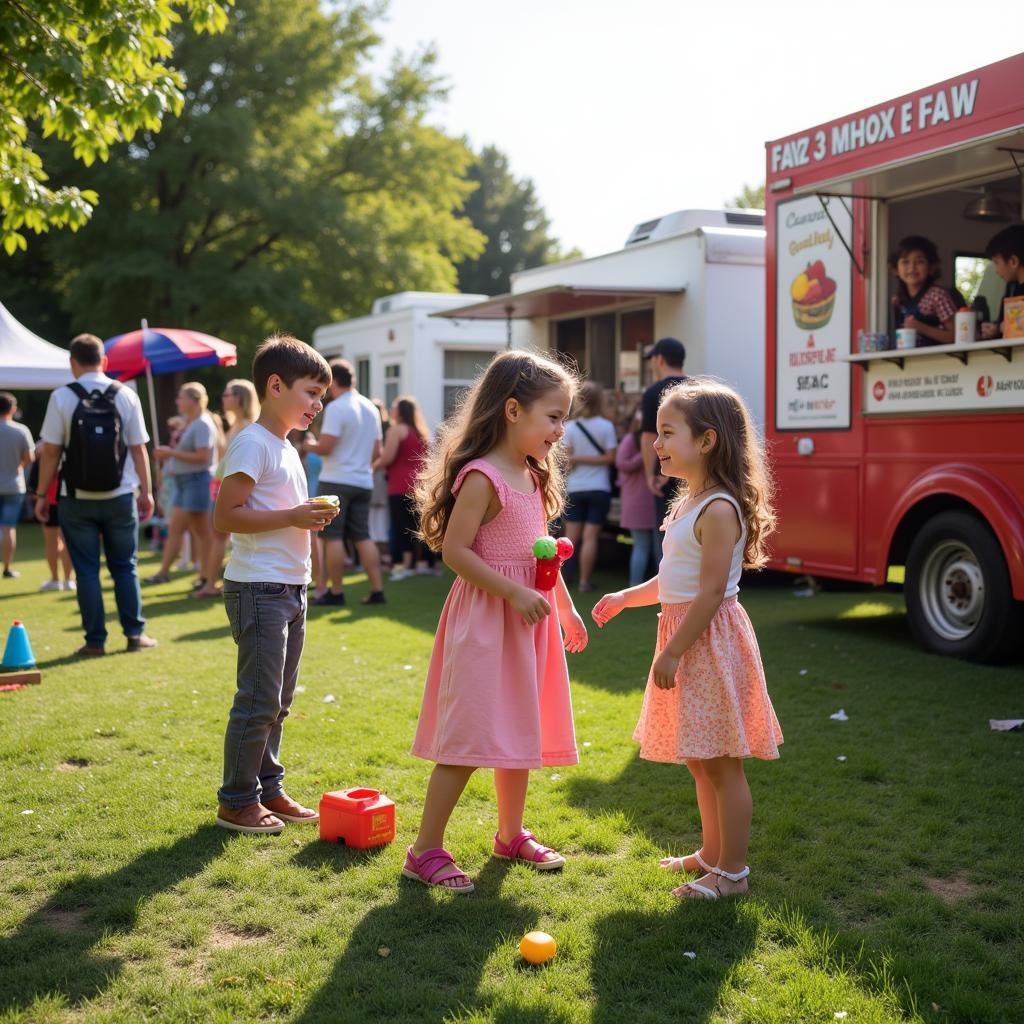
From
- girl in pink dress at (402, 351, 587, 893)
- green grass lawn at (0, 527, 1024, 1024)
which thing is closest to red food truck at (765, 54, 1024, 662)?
green grass lawn at (0, 527, 1024, 1024)

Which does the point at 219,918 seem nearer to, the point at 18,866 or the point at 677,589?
the point at 18,866

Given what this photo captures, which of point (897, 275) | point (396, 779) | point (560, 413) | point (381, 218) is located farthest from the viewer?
point (381, 218)

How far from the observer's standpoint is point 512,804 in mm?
4004

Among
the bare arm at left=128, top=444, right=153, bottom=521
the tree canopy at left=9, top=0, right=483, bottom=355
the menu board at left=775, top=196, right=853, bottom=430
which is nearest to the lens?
the bare arm at left=128, top=444, right=153, bottom=521

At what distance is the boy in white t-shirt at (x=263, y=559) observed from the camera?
4.22m

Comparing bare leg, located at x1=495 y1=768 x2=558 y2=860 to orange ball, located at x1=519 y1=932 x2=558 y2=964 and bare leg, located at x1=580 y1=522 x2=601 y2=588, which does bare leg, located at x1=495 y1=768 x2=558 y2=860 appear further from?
bare leg, located at x1=580 y1=522 x2=601 y2=588

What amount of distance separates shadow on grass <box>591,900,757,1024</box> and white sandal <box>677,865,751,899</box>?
5cm

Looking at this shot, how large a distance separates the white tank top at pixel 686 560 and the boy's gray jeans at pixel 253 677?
1461 millimetres

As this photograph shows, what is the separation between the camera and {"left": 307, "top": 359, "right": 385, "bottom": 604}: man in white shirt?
9.58m

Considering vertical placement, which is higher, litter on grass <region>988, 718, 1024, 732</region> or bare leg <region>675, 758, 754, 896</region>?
bare leg <region>675, 758, 754, 896</region>

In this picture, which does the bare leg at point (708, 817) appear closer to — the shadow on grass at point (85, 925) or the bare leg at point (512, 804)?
the bare leg at point (512, 804)

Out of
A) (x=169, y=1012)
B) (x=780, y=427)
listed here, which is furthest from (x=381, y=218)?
(x=169, y=1012)

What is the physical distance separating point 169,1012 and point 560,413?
209cm

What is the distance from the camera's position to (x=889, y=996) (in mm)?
3010
